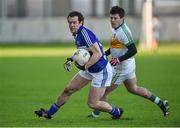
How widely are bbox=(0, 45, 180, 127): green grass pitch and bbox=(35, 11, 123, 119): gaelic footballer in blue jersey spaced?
36 cm

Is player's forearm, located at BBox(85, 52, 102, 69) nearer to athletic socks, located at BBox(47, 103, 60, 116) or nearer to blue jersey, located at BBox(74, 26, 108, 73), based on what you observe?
blue jersey, located at BBox(74, 26, 108, 73)

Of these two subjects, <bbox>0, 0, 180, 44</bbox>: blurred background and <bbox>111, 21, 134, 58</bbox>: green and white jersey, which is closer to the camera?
<bbox>111, 21, 134, 58</bbox>: green and white jersey

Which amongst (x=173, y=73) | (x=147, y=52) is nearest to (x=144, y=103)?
(x=173, y=73)

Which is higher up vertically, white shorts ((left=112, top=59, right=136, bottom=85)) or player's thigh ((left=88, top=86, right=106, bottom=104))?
white shorts ((left=112, top=59, right=136, bottom=85))

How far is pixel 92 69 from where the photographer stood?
1538 cm

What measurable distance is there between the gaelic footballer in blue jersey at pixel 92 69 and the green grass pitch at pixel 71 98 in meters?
0.36

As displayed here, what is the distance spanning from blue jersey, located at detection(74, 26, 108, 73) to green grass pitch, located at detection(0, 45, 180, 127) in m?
0.98

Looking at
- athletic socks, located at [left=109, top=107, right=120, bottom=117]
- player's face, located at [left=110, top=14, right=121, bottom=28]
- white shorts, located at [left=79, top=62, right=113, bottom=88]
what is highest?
player's face, located at [left=110, top=14, right=121, bottom=28]

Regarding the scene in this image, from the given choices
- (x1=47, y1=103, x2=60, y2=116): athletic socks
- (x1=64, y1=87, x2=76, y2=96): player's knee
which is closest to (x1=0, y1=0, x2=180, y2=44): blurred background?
(x1=47, y1=103, x2=60, y2=116): athletic socks

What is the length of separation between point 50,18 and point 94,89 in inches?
1613

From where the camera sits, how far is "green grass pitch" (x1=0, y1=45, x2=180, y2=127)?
15.6 metres

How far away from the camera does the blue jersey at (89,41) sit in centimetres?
1509

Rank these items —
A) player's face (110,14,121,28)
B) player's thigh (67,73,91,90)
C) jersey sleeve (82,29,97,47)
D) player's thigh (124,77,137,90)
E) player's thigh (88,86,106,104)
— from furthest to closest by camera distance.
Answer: player's thigh (124,77,137,90), player's face (110,14,121,28), player's thigh (67,73,91,90), player's thigh (88,86,106,104), jersey sleeve (82,29,97,47)

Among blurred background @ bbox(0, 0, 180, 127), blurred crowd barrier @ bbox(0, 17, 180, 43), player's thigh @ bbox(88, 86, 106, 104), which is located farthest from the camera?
blurred crowd barrier @ bbox(0, 17, 180, 43)
